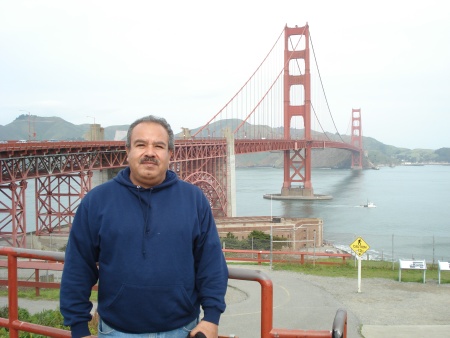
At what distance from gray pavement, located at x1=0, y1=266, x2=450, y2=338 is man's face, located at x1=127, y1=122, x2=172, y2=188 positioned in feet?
12.1

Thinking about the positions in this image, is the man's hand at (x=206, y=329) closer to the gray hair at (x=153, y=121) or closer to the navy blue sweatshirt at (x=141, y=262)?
the navy blue sweatshirt at (x=141, y=262)

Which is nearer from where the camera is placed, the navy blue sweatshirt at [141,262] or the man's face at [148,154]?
the navy blue sweatshirt at [141,262]

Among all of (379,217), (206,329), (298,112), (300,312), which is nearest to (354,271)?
(300,312)

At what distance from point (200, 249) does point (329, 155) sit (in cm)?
15423

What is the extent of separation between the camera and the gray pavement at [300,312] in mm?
7620

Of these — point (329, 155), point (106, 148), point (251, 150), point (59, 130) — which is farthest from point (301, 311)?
point (329, 155)

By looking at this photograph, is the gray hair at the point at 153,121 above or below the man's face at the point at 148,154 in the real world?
above

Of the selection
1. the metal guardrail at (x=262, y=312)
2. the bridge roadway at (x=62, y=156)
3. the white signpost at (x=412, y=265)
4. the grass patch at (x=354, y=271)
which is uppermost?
the bridge roadway at (x=62, y=156)

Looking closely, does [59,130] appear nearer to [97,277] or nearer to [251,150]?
[251,150]

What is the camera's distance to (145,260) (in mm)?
2512

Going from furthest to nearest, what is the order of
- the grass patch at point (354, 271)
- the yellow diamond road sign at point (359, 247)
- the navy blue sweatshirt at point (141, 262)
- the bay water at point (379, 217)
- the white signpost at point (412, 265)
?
the bay water at point (379, 217)
the grass patch at point (354, 271)
the white signpost at point (412, 265)
the yellow diamond road sign at point (359, 247)
the navy blue sweatshirt at point (141, 262)

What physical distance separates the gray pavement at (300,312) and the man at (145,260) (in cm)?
356

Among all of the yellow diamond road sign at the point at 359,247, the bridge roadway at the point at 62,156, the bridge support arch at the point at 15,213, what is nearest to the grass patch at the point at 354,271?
the yellow diamond road sign at the point at 359,247

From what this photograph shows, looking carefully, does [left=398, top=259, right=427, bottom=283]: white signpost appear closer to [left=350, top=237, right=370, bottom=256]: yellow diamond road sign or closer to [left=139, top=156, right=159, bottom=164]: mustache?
[left=350, top=237, right=370, bottom=256]: yellow diamond road sign
